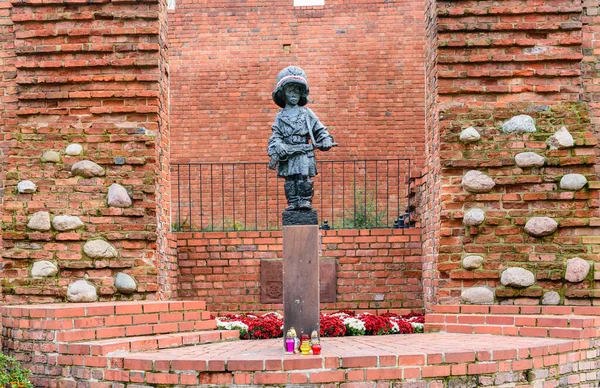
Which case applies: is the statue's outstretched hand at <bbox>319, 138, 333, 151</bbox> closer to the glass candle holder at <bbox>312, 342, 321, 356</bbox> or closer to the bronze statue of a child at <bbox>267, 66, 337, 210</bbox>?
the bronze statue of a child at <bbox>267, 66, 337, 210</bbox>

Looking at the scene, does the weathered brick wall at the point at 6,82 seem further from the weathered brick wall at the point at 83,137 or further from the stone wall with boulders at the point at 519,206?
the stone wall with boulders at the point at 519,206

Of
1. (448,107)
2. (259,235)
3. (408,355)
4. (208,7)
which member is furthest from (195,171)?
(408,355)

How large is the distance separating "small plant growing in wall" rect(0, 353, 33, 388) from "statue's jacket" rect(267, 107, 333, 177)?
249 cm

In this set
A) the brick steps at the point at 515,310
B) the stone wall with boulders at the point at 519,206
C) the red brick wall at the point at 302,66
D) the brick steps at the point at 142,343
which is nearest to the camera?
the brick steps at the point at 142,343

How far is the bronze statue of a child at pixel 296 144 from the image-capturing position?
5.29 meters

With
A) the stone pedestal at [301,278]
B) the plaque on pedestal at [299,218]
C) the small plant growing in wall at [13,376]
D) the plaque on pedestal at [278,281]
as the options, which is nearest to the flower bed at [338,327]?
the plaque on pedestal at [278,281]

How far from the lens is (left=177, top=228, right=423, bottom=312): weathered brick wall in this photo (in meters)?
7.74

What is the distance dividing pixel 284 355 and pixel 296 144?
1752 millimetres

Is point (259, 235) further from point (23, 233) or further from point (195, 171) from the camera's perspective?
point (195, 171)

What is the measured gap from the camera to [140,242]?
6.42m

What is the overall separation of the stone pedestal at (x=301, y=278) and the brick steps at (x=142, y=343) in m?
1.04

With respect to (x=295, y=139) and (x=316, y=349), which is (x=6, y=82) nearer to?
(x=295, y=139)

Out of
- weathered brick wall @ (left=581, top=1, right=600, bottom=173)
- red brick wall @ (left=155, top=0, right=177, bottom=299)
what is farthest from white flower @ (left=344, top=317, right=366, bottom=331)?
weathered brick wall @ (left=581, top=1, right=600, bottom=173)

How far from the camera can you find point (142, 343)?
500 cm
